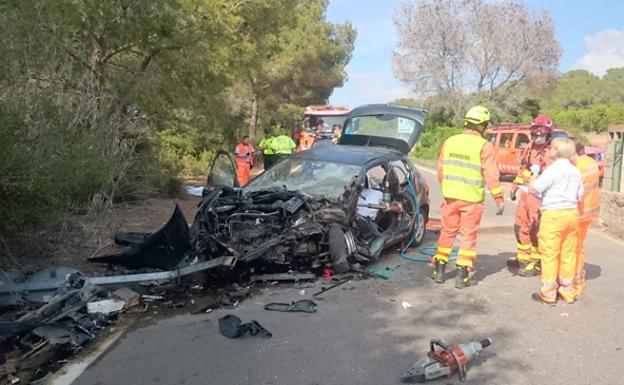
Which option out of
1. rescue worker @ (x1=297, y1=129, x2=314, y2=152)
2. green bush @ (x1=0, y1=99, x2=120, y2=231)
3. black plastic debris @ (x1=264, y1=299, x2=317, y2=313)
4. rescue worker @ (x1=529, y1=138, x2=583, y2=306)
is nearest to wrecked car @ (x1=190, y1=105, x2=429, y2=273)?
black plastic debris @ (x1=264, y1=299, x2=317, y2=313)

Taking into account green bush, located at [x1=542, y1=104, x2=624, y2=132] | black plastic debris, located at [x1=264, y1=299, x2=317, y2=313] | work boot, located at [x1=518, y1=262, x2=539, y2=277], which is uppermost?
green bush, located at [x1=542, y1=104, x2=624, y2=132]

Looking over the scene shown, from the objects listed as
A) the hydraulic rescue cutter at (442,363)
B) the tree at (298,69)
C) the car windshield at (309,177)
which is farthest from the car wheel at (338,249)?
the tree at (298,69)

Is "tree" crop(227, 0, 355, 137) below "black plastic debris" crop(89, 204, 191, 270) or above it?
above

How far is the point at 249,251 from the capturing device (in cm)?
575

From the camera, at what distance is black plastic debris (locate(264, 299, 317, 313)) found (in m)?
5.20

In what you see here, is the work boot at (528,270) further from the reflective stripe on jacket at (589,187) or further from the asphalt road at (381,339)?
the reflective stripe on jacket at (589,187)

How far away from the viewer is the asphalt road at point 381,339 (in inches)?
152

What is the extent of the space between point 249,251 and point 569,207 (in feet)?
10.5

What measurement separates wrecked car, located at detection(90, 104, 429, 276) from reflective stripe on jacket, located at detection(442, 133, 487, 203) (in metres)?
1.17

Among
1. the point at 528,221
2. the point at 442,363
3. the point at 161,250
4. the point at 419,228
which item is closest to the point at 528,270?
the point at 528,221

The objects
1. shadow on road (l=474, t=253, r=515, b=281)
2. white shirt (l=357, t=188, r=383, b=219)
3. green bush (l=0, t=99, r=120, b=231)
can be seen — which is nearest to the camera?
green bush (l=0, t=99, r=120, b=231)

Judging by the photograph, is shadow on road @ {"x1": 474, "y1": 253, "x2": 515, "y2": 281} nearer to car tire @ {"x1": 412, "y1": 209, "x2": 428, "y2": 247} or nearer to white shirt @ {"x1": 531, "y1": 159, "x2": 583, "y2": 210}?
car tire @ {"x1": 412, "y1": 209, "x2": 428, "y2": 247}

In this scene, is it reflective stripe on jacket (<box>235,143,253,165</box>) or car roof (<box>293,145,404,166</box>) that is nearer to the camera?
car roof (<box>293,145,404,166</box>)

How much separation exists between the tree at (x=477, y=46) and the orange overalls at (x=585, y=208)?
114 feet
